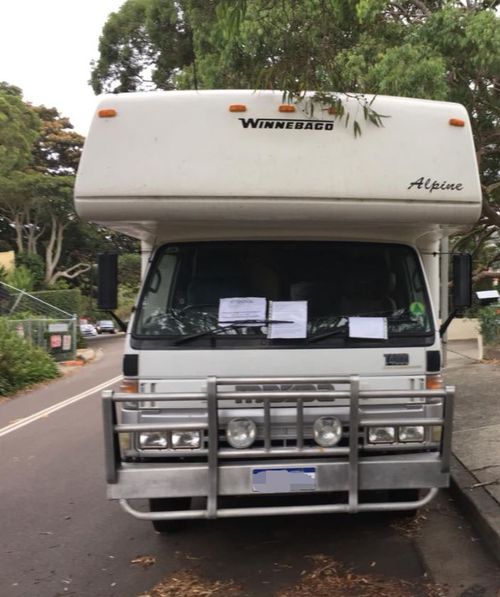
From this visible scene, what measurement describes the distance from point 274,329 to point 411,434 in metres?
1.10

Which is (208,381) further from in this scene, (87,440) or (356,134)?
(87,440)

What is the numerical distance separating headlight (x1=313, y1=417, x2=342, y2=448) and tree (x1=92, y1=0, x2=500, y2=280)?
1864mm

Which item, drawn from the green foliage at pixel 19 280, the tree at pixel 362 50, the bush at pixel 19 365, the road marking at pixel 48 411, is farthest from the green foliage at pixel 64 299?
the tree at pixel 362 50

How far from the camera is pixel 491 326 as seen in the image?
41.5ft

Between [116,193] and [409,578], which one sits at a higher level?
[116,193]

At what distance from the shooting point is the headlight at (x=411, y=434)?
374 centimetres

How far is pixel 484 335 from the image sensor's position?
41.9 feet

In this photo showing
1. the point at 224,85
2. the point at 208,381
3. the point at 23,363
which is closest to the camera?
the point at 208,381

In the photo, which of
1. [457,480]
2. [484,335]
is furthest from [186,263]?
[484,335]

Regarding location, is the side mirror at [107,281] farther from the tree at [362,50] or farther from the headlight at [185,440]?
the tree at [362,50]

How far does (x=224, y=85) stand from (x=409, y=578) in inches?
309

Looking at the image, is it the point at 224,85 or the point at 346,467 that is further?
the point at 224,85

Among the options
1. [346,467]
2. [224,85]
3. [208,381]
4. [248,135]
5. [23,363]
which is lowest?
[23,363]

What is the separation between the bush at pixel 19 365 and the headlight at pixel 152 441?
10.5m
